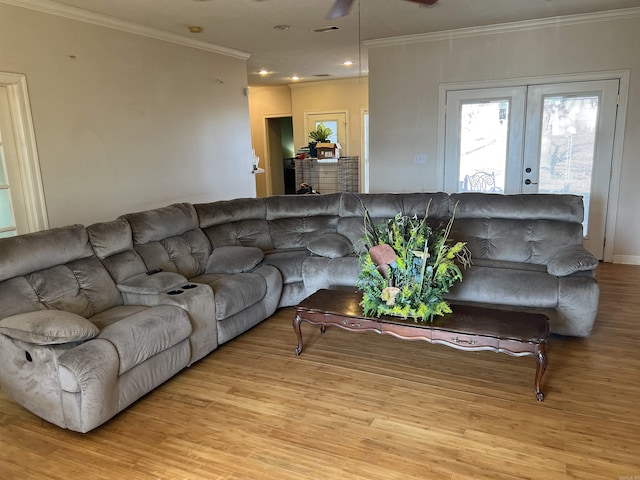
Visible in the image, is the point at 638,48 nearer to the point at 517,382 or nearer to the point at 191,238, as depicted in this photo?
the point at 517,382

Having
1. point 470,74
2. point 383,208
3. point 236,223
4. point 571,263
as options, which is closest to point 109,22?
point 236,223

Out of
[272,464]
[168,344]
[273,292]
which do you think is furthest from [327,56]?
[272,464]

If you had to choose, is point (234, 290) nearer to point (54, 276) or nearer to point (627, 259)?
point (54, 276)

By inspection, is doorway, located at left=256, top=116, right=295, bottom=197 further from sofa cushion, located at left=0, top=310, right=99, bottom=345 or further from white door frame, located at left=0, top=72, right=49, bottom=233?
sofa cushion, located at left=0, top=310, right=99, bottom=345

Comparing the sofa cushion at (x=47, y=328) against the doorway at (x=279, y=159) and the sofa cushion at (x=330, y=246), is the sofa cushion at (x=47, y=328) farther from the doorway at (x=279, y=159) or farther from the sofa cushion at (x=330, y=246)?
the doorway at (x=279, y=159)

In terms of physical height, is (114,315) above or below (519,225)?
below

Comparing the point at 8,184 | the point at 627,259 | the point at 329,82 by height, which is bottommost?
the point at 627,259

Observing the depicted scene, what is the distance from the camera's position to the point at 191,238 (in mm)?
4016

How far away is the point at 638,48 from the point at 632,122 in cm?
78

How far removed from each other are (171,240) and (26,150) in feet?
4.80

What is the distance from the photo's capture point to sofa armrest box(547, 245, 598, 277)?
10.8 ft

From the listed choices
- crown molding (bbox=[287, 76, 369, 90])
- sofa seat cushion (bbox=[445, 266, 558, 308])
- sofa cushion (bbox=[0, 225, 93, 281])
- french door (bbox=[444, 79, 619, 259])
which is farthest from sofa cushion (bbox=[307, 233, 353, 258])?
crown molding (bbox=[287, 76, 369, 90])

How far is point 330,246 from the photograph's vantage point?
13.5 feet

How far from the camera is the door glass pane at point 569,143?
519 cm
